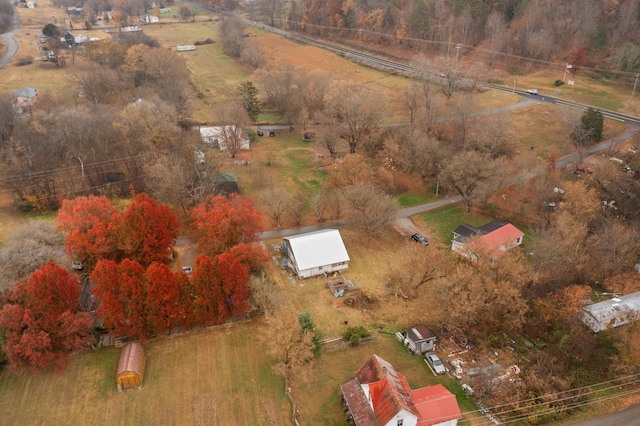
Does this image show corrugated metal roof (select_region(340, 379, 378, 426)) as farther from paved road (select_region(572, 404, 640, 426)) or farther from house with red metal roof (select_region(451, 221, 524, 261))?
house with red metal roof (select_region(451, 221, 524, 261))

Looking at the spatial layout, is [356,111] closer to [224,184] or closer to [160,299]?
[224,184]

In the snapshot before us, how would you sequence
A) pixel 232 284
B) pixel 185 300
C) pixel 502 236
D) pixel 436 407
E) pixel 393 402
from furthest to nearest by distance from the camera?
pixel 502 236
pixel 232 284
pixel 185 300
pixel 436 407
pixel 393 402

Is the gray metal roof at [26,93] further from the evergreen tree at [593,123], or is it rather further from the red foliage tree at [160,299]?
the evergreen tree at [593,123]

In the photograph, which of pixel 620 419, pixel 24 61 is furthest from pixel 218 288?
pixel 24 61

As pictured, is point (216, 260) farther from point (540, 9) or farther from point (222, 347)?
point (540, 9)

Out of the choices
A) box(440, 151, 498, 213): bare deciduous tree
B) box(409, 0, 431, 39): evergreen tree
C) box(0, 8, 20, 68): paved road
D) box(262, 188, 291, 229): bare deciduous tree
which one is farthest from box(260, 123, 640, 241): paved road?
box(0, 8, 20, 68): paved road

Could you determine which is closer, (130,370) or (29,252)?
(130,370)

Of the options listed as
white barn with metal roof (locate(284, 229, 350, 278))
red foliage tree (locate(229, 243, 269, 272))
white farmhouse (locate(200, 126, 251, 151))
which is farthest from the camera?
white farmhouse (locate(200, 126, 251, 151))
